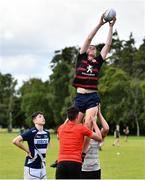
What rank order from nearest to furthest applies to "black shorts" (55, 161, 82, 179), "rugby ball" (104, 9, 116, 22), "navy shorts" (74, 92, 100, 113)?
1. "black shorts" (55, 161, 82, 179)
2. "rugby ball" (104, 9, 116, 22)
3. "navy shorts" (74, 92, 100, 113)

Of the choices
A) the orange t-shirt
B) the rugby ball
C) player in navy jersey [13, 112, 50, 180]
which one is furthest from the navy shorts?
the rugby ball

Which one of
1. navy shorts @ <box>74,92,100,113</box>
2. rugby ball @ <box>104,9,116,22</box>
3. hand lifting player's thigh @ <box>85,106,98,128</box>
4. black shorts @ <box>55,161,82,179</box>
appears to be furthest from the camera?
navy shorts @ <box>74,92,100,113</box>

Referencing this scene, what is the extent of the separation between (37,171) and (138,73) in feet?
312

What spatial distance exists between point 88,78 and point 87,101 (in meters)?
0.43

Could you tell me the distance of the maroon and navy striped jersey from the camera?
33.4ft

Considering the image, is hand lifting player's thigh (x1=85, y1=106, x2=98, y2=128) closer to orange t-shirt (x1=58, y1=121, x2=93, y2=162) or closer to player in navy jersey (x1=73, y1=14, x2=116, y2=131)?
player in navy jersey (x1=73, y1=14, x2=116, y2=131)

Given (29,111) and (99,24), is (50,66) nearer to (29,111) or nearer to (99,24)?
(29,111)

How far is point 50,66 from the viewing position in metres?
106

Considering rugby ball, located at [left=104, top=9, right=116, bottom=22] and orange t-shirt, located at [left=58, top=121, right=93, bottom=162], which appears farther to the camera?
rugby ball, located at [left=104, top=9, right=116, bottom=22]

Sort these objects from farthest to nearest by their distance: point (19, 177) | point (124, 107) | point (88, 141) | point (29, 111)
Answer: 1. point (29, 111)
2. point (124, 107)
3. point (19, 177)
4. point (88, 141)

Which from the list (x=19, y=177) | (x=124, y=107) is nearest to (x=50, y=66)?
(x=124, y=107)

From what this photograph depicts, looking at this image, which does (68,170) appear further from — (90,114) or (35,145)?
(35,145)

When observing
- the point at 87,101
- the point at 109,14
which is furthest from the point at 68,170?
the point at 109,14

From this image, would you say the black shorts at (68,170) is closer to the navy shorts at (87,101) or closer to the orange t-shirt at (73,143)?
the orange t-shirt at (73,143)
